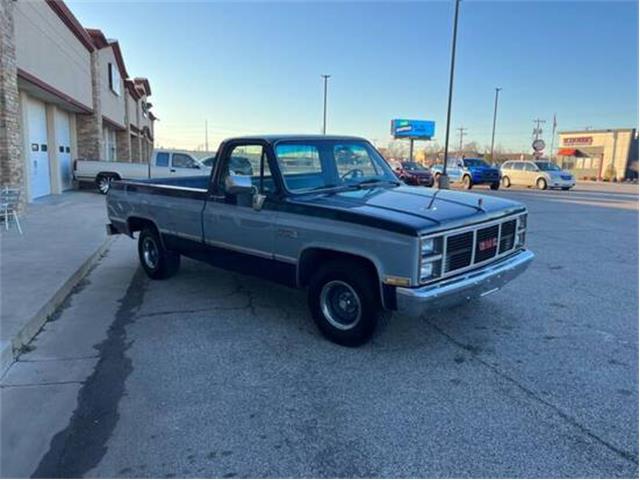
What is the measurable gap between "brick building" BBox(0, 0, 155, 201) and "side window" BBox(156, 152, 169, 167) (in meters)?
3.41

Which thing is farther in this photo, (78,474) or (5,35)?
(5,35)

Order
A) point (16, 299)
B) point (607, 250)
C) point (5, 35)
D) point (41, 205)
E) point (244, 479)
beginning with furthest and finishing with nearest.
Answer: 1. point (41, 205)
2. point (5, 35)
3. point (607, 250)
4. point (16, 299)
5. point (244, 479)

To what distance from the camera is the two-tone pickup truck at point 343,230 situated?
4.01 m

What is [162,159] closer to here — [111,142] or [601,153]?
[111,142]

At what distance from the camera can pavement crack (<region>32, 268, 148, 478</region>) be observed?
288 centimetres

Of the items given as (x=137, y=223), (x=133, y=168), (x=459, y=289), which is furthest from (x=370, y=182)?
(x=133, y=168)

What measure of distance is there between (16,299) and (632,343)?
6419 millimetres

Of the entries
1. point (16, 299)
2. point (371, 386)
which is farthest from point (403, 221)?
point (16, 299)

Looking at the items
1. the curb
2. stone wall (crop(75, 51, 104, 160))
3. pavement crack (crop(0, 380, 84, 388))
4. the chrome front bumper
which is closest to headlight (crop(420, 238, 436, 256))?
the chrome front bumper

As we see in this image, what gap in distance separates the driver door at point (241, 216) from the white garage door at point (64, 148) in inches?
619

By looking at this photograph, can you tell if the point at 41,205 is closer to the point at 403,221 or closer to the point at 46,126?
the point at 46,126

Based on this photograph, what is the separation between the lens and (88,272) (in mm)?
7508

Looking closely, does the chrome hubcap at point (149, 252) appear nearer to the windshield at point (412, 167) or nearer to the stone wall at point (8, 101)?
the stone wall at point (8, 101)

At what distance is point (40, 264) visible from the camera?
7.15 meters
